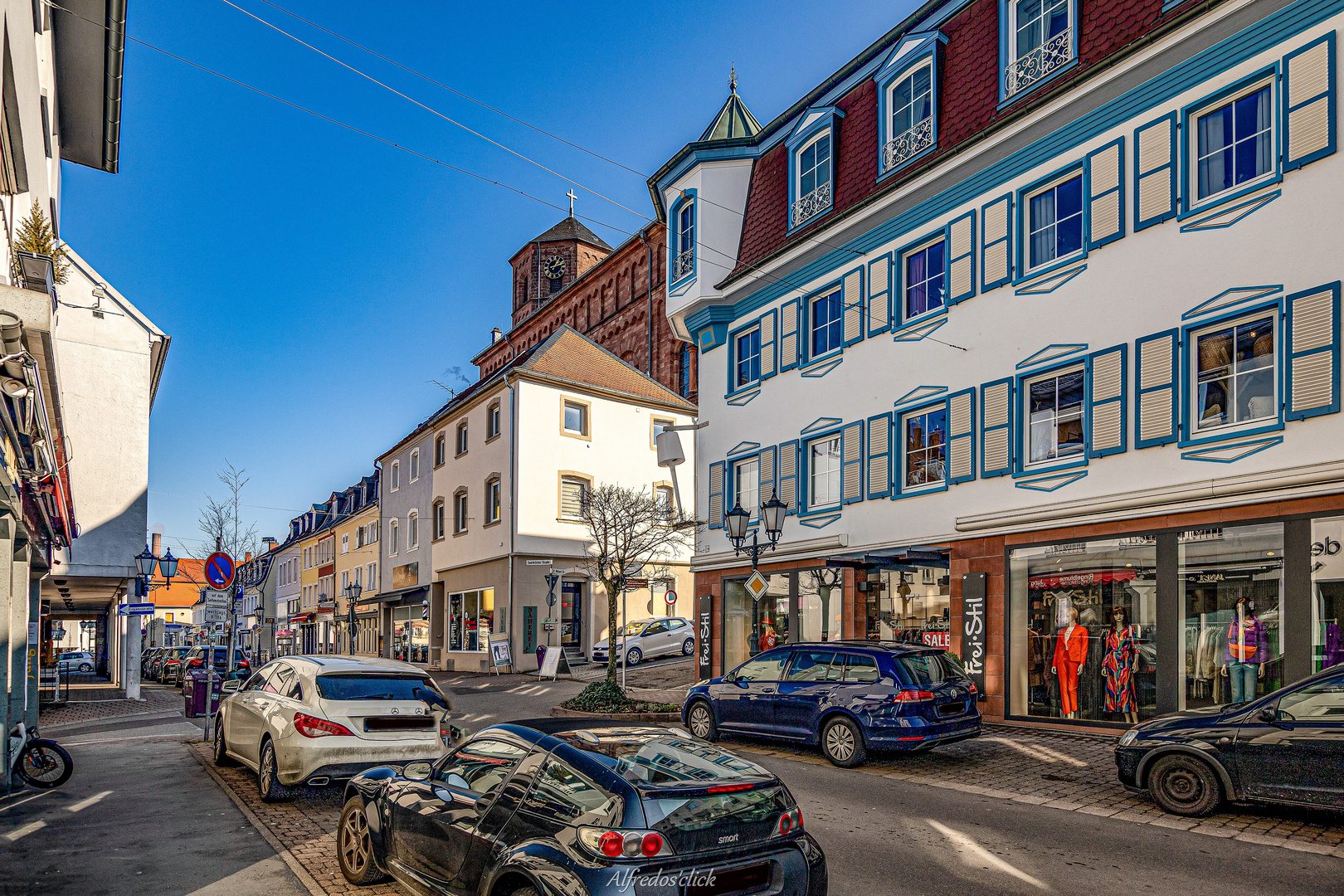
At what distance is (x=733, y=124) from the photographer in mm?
25547

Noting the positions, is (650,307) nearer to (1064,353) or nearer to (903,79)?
(903,79)

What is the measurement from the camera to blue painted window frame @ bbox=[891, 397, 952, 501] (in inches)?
698

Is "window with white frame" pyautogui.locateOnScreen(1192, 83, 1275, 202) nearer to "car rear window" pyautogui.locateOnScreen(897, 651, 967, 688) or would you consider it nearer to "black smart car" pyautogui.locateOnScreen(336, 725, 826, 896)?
"car rear window" pyautogui.locateOnScreen(897, 651, 967, 688)

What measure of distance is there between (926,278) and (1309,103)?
7.03 metres

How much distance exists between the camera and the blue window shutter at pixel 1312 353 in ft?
39.9

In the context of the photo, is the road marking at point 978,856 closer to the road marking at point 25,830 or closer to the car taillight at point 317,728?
the car taillight at point 317,728

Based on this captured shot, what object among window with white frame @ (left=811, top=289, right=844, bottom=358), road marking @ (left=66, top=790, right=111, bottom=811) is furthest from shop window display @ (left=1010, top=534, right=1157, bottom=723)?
road marking @ (left=66, top=790, right=111, bottom=811)

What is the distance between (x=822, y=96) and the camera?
2188 centimetres

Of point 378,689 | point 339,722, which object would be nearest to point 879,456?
point 378,689

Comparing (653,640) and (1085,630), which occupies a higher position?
(1085,630)

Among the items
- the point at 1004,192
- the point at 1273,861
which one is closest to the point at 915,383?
the point at 1004,192

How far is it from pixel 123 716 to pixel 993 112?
22.0 m

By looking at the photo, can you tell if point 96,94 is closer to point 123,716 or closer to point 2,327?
A: point 2,327

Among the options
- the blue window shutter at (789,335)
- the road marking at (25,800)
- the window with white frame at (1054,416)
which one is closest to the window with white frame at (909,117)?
the blue window shutter at (789,335)
